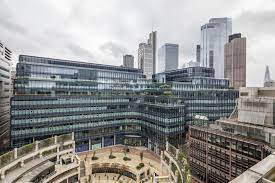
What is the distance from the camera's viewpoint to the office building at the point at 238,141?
45.1 m

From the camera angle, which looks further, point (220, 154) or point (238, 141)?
point (220, 154)

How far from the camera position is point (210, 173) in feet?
181

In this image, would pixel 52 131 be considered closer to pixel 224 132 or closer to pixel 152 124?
pixel 152 124

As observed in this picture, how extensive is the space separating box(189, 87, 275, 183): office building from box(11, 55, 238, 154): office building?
2267 cm

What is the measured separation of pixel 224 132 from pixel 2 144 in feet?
314

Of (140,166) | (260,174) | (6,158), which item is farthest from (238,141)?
(6,158)

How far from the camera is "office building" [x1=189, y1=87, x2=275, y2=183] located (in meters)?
45.1

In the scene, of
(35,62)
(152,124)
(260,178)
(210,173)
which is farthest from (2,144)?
(260,178)

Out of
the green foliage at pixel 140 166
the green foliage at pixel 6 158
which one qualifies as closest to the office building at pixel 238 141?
the green foliage at pixel 140 166

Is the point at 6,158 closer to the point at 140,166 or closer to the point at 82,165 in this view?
the point at 82,165

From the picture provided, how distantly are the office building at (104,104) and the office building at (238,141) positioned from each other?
22675mm

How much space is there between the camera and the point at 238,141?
47531 millimetres

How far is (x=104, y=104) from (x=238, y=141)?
6426cm

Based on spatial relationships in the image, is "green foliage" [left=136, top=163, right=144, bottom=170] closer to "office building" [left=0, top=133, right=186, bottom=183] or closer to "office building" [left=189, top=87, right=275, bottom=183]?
"office building" [left=0, top=133, right=186, bottom=183]
